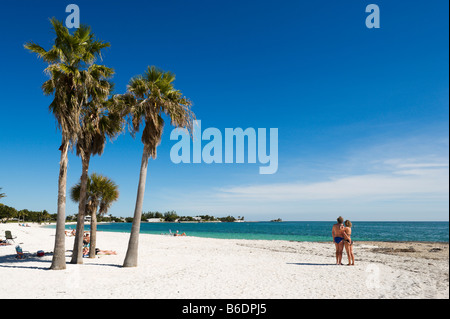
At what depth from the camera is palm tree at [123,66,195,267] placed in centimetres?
1337

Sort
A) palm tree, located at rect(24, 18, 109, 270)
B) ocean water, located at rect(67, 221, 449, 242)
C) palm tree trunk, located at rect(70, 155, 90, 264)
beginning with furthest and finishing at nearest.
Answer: ocean water, located at rect(67, 221, 449, 242) → palm tree trunk, located at rect(70, 155, 90, 264) → palm tree, located at rect(24, 18, 109, 270)

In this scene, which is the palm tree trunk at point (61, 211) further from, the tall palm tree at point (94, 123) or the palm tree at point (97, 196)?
the palm tree at point (97, 196)

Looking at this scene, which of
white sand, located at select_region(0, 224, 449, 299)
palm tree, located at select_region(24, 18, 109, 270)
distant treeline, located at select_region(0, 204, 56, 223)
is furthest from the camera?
distant treeline, located at select_region(0, 204, 56, 223)

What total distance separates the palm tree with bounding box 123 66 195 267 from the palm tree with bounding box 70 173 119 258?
368 cm

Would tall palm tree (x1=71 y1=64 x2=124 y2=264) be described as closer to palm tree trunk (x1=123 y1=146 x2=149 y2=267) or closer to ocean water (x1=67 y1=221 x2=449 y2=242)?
palm tree trunk (x1=123 y1=146 x2=149 y2=267)

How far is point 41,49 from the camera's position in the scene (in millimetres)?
12344

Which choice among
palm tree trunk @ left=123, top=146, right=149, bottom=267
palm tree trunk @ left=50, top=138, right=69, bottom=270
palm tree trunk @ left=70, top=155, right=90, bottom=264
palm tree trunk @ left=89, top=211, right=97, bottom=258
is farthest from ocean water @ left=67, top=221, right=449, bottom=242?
palm tree trunk @ left=50, top=138, right=69, bottom=270

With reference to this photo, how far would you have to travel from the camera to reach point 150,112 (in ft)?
43.9

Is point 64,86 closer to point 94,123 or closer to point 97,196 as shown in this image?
point 94,123

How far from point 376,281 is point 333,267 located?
3320mm

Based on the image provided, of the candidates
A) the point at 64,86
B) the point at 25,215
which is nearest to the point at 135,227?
the point at 64,86

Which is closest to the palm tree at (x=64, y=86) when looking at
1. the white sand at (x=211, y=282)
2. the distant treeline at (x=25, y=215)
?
the white sand at (x=211, y=282)
